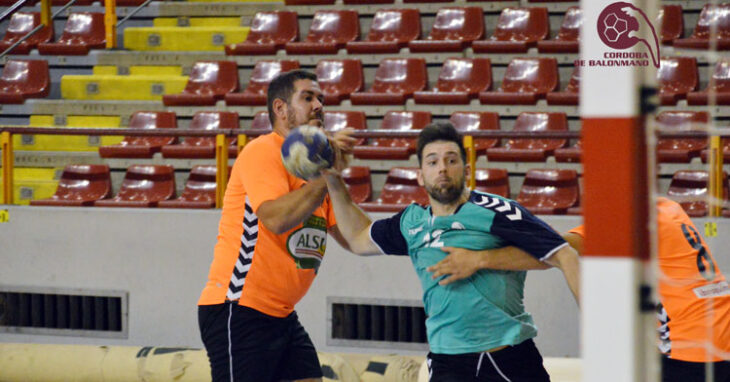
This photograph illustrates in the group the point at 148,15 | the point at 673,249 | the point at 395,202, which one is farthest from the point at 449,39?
the point at 673,249

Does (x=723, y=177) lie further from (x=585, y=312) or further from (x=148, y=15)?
(x=148, y=15)

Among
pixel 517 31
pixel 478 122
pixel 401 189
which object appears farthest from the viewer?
pixel 517 31

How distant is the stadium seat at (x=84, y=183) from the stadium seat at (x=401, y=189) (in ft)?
7.82

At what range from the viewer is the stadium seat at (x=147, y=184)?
8.14m

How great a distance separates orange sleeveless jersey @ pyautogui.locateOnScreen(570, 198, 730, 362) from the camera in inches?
149

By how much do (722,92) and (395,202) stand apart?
2.91 m

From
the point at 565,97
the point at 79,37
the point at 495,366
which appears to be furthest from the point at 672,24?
the point at 495,366

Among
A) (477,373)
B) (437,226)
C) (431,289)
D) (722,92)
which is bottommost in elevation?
(477,373)

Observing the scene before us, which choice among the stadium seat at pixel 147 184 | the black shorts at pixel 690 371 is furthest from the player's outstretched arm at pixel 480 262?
the stadium seat at pixel 147 184

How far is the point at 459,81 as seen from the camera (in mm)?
9047

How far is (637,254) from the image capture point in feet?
5.99

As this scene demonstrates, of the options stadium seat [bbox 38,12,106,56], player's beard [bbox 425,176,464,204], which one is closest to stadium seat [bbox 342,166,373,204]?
stadium seat [bbox 38,12,106,56]

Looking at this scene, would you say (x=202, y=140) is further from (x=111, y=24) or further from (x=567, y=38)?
(x=567, y=38)

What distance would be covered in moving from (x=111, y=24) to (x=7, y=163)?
3.33m
